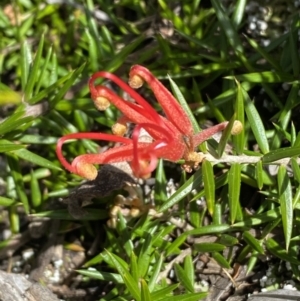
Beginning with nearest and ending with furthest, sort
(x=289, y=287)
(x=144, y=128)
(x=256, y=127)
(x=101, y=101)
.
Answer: (x=144, y=128) < (x=101, y=101) < (x=256, y=127) < (x=289, y=287)

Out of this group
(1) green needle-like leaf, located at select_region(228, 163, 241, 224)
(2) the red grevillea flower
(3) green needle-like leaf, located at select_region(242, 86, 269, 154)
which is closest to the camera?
(2) the red grevillea flower

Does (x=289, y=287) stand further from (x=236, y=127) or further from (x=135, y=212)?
(x=236, y=127)

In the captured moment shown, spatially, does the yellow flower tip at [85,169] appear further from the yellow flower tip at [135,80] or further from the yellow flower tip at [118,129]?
the yellow flower tip at [135,80]

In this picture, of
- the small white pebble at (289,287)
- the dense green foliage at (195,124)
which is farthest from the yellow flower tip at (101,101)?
the small white pebble at (289,287)

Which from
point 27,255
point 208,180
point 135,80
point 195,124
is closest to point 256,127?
point 195,124

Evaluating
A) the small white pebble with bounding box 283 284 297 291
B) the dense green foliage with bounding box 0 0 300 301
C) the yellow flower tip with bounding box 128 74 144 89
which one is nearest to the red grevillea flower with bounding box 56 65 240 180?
the yellow flower tip with bounding box 128 74 144 89

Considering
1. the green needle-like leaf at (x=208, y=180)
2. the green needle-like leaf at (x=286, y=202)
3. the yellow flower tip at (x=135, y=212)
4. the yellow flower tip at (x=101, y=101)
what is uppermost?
the yellow flower tip at (x=101, y=101)

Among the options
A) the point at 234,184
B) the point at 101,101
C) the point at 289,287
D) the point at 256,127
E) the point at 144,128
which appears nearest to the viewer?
the point at 144,128

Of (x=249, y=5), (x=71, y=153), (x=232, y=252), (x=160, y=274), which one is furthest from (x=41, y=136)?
(x=249, y=5)

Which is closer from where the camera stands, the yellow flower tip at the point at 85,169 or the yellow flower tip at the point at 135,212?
the yellow flower tip at the point at 85,169

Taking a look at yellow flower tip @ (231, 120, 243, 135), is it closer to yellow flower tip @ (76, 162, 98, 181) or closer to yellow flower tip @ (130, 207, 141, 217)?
yellow flower tip @ (76, 162, 98, 181)

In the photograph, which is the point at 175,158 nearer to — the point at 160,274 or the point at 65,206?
the point at 160,274
